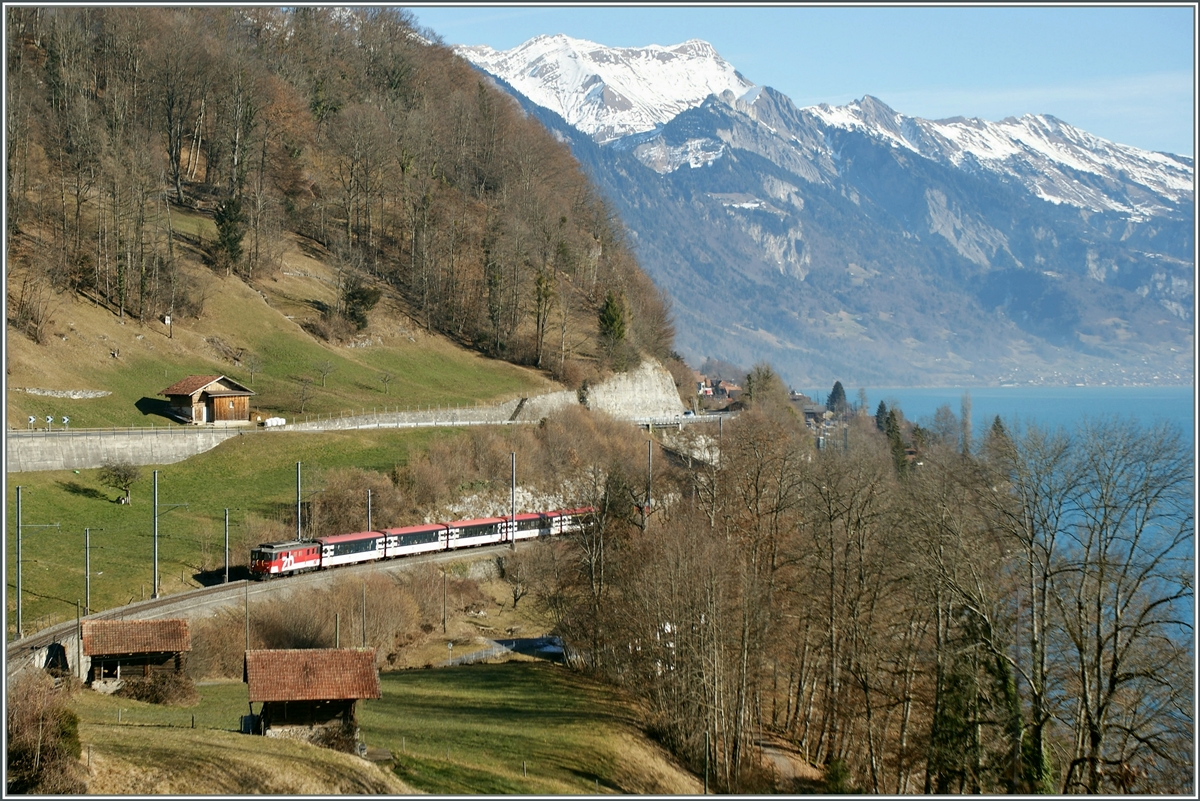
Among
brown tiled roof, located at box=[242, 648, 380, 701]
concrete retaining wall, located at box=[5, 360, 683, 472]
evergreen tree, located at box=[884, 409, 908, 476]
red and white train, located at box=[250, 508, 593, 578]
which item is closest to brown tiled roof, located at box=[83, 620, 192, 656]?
brown tiled roof, located at box=[242, 648, 380, 701]

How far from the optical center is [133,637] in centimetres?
3991

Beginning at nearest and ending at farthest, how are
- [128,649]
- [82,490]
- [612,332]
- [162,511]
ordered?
[128,649], [82,490], [162,511], [612,332]

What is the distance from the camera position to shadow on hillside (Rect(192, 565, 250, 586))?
53031mm

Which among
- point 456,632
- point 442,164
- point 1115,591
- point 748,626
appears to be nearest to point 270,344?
point 456,632

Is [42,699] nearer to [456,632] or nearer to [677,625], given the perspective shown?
[677,625]

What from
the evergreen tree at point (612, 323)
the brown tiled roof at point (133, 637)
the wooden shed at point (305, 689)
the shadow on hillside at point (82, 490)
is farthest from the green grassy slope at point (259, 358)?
the wooden shed at point (305, 689)

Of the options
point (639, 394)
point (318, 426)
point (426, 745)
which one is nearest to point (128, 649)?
point (426, 745)

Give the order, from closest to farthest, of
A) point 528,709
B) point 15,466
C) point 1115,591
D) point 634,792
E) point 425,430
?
point 1115,591 → point 634,792 → point 528,709 → point 15,466 → point 425,430

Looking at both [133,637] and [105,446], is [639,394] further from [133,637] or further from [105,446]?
[133,637]

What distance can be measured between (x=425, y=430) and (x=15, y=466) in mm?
28020

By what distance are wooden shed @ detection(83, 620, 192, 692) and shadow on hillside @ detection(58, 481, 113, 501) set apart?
60.0 ft

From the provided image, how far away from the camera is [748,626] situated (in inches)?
1529

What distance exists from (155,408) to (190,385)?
2458mm

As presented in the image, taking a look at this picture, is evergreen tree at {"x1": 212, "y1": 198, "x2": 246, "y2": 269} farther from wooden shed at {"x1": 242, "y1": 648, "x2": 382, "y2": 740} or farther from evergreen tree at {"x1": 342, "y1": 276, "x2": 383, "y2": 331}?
wooden shed at {"x1": 242, "y1": 648, "x2": 382, "y2": 740}
